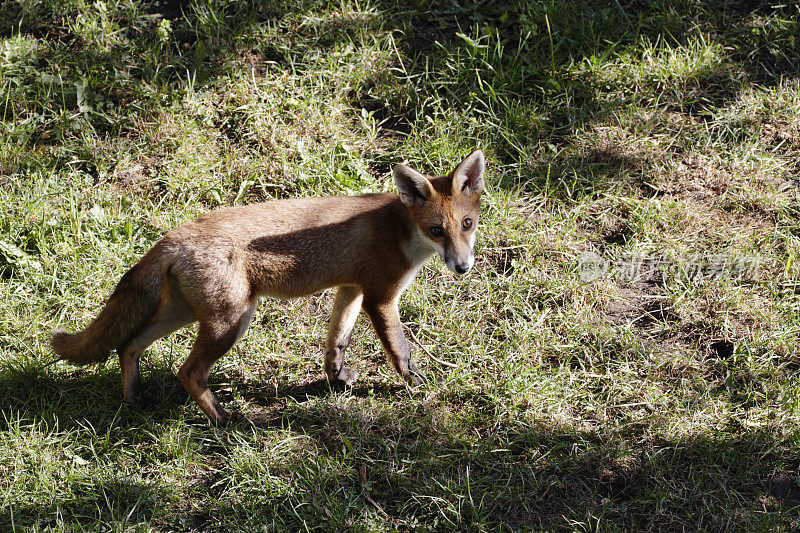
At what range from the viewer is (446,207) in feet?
18.0

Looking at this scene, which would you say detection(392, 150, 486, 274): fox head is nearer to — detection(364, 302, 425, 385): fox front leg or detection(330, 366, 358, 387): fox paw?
detection(364, 302, 425, 385): fox front leg

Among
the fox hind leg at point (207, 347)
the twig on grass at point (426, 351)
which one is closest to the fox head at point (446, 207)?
the twig on grass at point (426, 351)

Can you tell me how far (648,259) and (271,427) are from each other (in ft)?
11.7

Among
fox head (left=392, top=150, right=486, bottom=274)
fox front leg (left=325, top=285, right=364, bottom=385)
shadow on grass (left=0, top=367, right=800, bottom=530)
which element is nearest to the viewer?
shadow on grass (left=0, top=367, right=800, bottom=530)

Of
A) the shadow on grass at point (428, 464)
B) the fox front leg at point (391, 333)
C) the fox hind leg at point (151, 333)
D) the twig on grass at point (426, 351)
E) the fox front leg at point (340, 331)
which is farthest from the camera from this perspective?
the twig on grass at point (426, 351)

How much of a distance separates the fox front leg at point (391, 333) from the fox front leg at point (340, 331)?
0.86 feet

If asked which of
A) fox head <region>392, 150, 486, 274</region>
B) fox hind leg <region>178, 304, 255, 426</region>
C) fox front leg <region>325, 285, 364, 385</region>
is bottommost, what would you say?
fox front leg <region>325, 285, 364, 385</region>

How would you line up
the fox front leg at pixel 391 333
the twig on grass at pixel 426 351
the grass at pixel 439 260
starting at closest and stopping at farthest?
the grass at pixel 439 260, the fox front leg at pixel 391 333, the twig on grass at pixel 426 351

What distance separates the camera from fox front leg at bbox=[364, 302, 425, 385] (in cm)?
554

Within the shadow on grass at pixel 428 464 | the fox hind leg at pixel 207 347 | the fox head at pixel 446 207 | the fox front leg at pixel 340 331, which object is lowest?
the shadow on grass at pixel 428 464

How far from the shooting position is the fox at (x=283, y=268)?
5.10 m

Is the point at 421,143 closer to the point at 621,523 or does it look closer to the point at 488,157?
the point at 488,157

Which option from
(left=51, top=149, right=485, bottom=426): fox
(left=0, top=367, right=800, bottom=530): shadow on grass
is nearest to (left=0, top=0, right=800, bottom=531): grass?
(left=0, top=367, right=800, bottom=530): shadow on grass

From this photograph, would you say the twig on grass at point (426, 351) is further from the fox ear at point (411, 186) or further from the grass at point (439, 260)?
the fox ear at point (411, 186)
